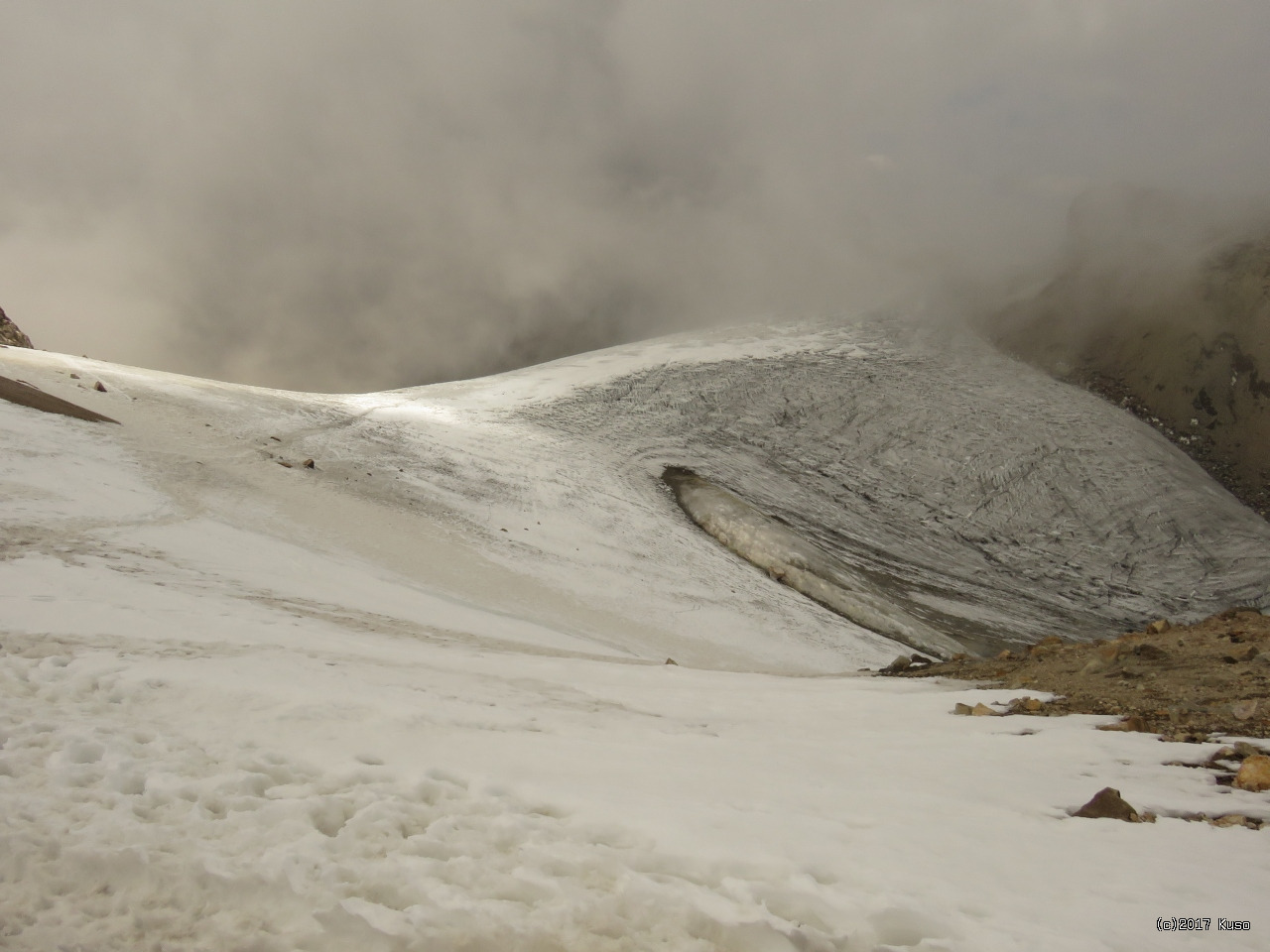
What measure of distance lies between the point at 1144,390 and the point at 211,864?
1897 inches

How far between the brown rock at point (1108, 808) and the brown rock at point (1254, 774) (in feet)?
2.78

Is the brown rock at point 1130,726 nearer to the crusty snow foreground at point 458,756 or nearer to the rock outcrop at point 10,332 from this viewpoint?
the crusty snow foreground at point 458,756

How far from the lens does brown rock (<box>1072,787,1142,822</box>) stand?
3.91 meters

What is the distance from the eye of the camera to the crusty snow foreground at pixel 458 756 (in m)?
2.76

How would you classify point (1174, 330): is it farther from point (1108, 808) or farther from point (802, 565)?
point (1108, 808)

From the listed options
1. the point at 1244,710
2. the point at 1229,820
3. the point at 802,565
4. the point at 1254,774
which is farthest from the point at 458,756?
the point at 802,565

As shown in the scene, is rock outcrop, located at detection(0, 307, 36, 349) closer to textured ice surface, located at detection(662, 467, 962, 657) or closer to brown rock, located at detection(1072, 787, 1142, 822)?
textured ice surface, located at detection(662, 467, 962, 657)

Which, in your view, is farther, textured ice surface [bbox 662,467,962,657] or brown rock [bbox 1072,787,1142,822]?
textured ice surface [bbox 662,467,962,657]

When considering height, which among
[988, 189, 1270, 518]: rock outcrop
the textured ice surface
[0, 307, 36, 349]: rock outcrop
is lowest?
the textured ice surface

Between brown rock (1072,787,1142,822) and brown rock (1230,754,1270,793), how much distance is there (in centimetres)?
85

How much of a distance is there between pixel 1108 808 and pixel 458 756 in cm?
341

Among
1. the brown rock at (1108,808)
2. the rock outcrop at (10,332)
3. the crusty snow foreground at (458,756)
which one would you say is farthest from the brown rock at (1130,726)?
the rock outcrop at (10,332)

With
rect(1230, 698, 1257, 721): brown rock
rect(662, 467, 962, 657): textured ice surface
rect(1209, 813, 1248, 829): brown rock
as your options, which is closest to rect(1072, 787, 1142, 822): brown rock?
rect(1209, 813, 1248, 829): brown rock

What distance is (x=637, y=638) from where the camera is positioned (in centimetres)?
1393
